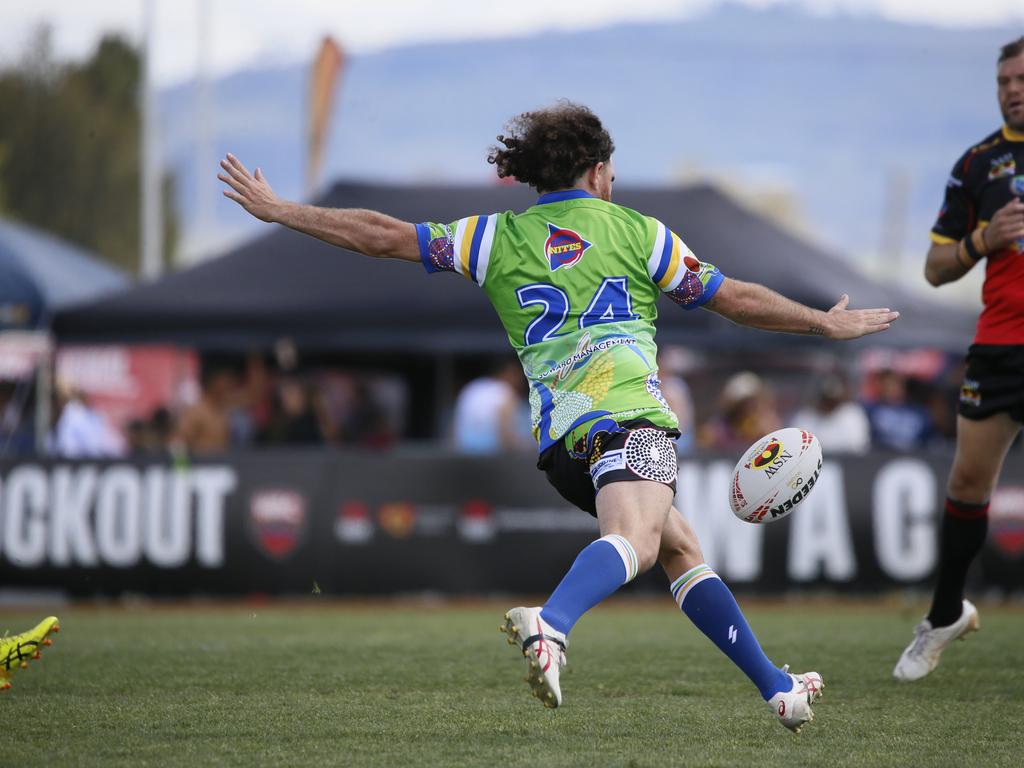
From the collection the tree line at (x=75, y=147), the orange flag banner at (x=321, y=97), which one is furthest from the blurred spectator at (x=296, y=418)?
the tree line at (x=75, y=147)

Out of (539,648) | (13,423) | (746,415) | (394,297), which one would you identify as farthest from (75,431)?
(539,648)

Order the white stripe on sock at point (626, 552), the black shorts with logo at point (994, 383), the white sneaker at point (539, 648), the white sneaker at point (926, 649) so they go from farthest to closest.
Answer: the white sneaker at point (926, 649) → the black shorts with logo at point (994, 383) → the white stripe on sock at point (626, 552) → the white sneaker at point (539, 648)

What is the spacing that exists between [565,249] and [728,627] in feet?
4.29

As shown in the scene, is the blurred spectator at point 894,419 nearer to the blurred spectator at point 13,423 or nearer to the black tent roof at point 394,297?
the black tent roof at point 394,297

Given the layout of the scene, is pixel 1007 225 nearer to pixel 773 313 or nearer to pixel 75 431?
pixel 773 313

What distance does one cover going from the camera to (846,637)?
795 centimetres

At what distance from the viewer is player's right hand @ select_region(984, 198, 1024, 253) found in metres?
5.52

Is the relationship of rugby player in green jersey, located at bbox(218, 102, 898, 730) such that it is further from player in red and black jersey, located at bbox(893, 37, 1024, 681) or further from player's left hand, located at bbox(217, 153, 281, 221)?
player in red and black jersey, located at bbox(893, 37, 1024, 681)

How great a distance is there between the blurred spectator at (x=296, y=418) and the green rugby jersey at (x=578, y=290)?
897 cm

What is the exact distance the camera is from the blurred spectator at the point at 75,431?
12875 millimetres

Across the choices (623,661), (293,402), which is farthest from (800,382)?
(623,661)

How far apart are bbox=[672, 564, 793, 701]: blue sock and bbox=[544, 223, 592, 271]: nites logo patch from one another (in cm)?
109

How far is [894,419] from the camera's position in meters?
13.6

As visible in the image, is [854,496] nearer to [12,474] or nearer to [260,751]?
[12,474]
